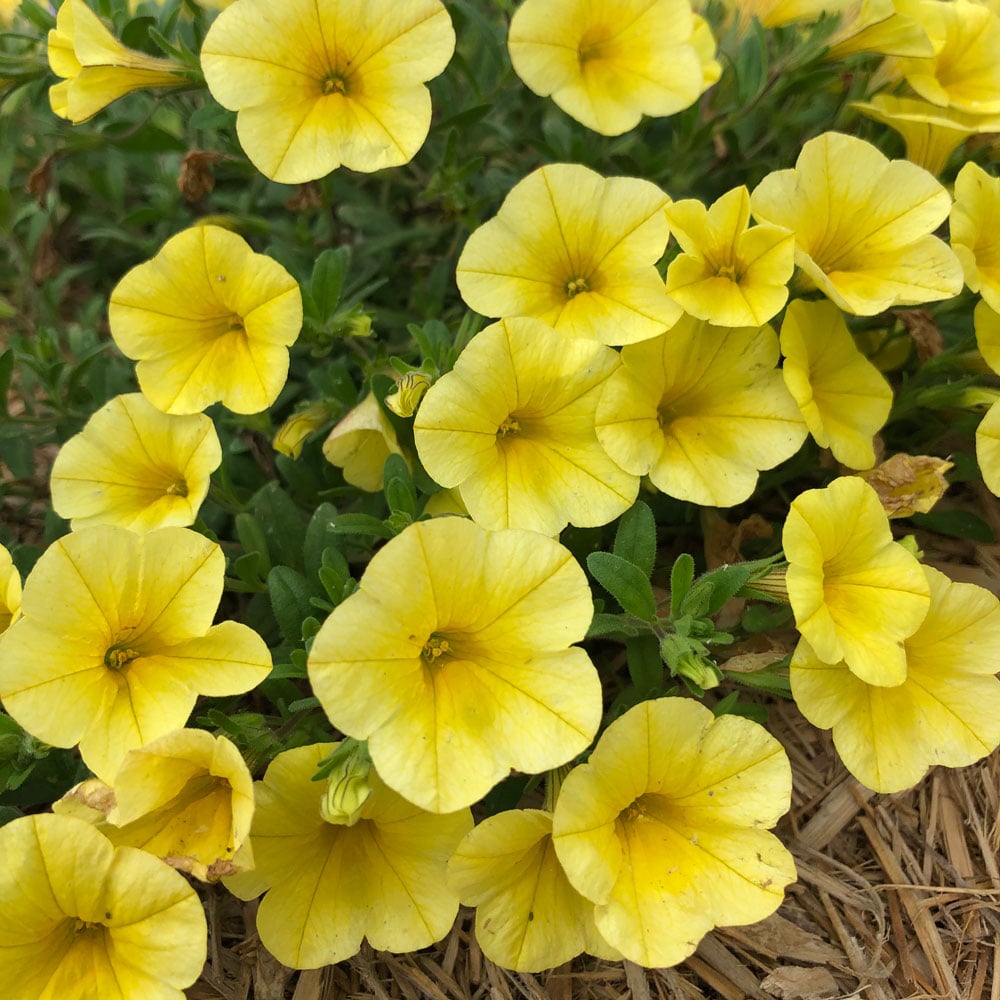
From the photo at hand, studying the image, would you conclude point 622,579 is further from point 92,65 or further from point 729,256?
point 92,65

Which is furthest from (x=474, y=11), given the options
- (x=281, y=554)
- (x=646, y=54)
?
(x=281, y=554)

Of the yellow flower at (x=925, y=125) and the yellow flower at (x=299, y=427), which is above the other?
the yellow flower at (x=925, y=125)

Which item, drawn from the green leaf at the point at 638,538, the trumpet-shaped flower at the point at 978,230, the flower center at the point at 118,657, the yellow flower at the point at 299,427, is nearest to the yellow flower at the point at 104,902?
the flower center at the point at 118,657

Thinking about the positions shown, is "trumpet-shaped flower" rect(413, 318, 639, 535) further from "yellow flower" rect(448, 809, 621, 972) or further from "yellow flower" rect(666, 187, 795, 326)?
"yellow flower" rect(448, 809, 621, 972)

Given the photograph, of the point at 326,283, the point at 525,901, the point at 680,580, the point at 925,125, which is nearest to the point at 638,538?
the point at 680,580

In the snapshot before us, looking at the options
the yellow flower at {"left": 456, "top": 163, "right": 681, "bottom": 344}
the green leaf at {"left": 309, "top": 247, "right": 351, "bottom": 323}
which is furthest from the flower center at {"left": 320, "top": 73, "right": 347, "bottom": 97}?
the yellow flower at {"left": 456, "top": 163, "right": 681, "bottom": 344}

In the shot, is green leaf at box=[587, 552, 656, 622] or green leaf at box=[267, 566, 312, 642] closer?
green leaf at box=[587, 552, 656, 622]

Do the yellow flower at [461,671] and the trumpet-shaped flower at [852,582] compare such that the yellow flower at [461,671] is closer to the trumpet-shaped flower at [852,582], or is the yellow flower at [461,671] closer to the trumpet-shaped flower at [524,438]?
the trumpet-shaped flower at [524,438]
